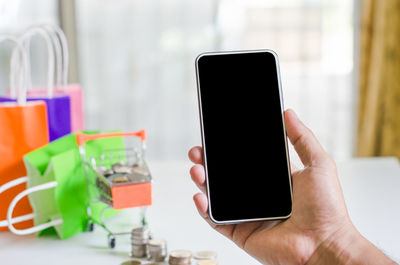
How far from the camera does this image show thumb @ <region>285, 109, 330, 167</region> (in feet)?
2.44

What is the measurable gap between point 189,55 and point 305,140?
6.28ft

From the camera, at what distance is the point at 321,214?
0.71 metres

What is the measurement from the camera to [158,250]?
0.76 metres

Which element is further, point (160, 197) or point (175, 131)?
point (175, 131)

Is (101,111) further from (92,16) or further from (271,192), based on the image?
(271,192)

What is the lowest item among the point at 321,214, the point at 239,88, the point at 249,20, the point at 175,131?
the point at 175,131

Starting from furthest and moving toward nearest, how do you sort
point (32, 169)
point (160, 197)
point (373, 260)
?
point (160, 197) → point (32, 169) → point (373, 260)

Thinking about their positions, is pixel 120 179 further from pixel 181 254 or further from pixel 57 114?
pixel 57 114

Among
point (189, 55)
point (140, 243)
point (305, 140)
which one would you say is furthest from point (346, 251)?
point (189, 55)

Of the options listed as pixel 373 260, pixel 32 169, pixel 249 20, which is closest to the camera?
pixel 373 260

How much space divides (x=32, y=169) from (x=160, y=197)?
0.93 feet

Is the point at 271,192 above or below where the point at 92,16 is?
below

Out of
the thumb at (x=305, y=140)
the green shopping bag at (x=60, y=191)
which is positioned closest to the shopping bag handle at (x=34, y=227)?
the green shopping bag at (x=60, y=191)

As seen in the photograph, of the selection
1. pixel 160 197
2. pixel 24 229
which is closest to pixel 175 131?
pixel 160 197
